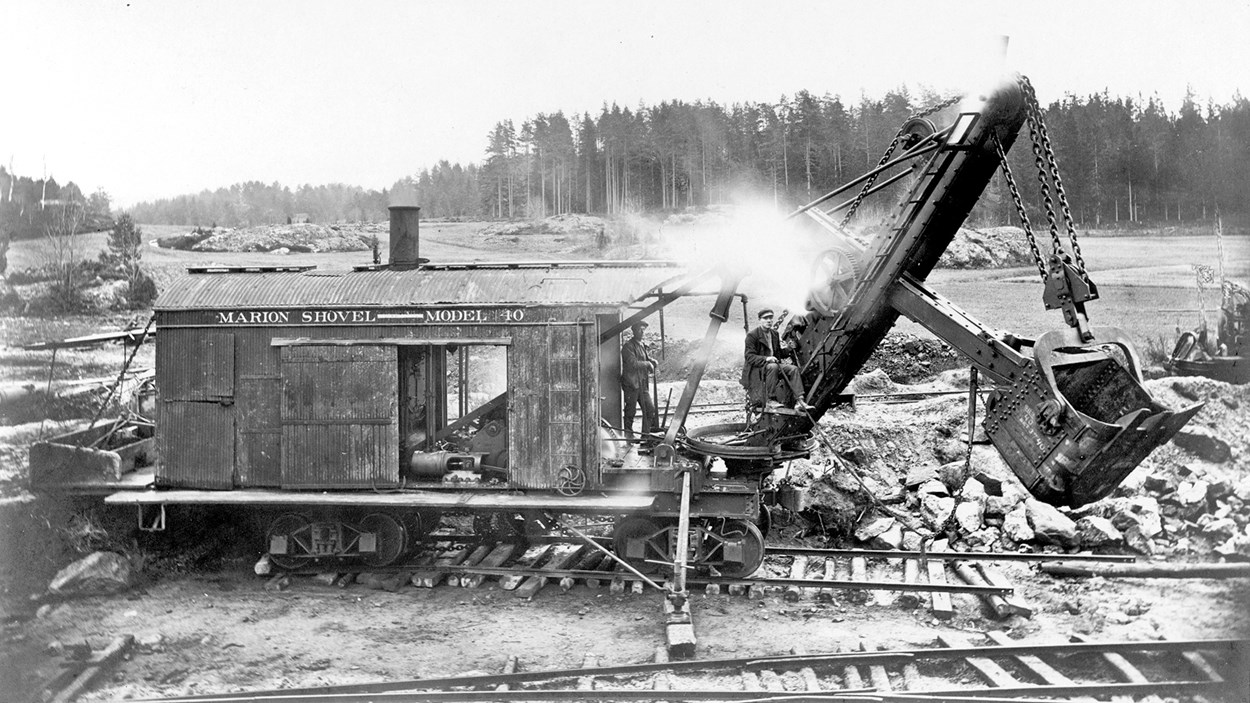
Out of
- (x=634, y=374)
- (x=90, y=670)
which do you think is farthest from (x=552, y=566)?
(x=90, y=670)

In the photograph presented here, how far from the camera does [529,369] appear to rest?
10.3 meters

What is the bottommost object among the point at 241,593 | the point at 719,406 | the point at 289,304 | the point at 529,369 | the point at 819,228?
the point at 241,593

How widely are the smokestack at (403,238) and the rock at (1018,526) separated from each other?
8.88 m

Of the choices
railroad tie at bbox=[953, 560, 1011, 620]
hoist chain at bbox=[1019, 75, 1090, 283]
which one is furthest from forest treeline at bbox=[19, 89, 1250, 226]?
railroad tie at bbox=[953, 560, 1011, 620]

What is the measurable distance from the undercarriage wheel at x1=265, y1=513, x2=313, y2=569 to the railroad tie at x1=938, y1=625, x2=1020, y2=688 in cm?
752

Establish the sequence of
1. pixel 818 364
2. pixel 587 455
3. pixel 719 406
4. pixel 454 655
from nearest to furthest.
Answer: pixel 454 655
pixel 818 364
pixel 587 455
pixel 719 406

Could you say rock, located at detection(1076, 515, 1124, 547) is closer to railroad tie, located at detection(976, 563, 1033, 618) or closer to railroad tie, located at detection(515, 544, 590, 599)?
railroad tie, located at detection(976, 563, 1033, 618)

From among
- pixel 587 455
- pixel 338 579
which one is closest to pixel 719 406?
pixel 587 455

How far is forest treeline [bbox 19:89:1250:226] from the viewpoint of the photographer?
64.4 ft

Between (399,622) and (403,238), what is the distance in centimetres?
510

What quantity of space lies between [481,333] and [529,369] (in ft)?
2.42

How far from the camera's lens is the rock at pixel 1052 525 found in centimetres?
1125

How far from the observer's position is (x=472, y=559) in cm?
1108

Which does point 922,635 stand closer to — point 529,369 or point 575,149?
point 529,369
